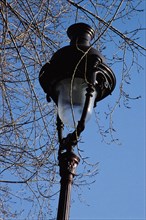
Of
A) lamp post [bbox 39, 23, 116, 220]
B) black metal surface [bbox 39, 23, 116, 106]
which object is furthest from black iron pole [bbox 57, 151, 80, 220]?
black metal surface [bbox 39, 23, 116, 106]

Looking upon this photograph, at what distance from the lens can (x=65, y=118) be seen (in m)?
2.77

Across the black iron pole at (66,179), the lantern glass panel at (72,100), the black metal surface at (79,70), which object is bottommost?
the black iron pole at (66,179)

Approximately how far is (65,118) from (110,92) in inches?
15.3

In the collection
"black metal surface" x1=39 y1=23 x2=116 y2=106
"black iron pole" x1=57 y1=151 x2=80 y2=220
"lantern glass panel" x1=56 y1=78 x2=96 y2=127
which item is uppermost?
"black metal surface" x1=39 y1=23 x2=116 y2=106

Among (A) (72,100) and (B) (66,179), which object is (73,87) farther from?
(B) (66,179)

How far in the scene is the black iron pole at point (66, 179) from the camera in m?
2.40

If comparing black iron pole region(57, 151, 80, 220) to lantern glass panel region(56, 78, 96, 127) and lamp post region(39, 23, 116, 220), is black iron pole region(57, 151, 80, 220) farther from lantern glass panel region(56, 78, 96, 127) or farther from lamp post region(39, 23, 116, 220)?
lantern glass panel region(56, 78, 96, 127)

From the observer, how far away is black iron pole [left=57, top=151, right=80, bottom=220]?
2402mm

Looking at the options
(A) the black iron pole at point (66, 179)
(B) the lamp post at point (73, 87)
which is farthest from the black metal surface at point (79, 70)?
(A) the black iron pole at point (66, 179)

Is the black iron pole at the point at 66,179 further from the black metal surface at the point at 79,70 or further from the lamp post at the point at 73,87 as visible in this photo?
the black metal surface at the point at 79,70

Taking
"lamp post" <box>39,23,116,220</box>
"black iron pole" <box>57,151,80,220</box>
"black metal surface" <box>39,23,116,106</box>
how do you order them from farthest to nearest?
"black metal surface" <box>39,23,116,106</box>, "lamp post" <box>39,23,116,220</box>, "black iron pole" <box>57,151,80,220</box>

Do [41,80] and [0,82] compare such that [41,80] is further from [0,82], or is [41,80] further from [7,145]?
[7,145]

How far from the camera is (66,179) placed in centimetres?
255

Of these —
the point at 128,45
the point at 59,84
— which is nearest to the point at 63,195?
the point at 59,84
